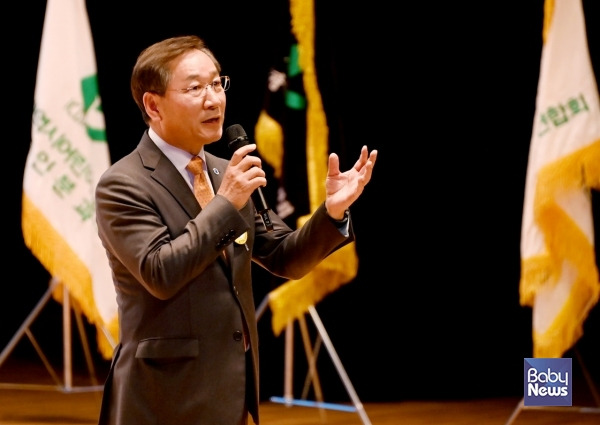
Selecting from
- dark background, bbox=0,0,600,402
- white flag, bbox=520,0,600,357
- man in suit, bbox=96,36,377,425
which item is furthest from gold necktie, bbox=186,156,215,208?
dark background, bbox=0,0,600,402

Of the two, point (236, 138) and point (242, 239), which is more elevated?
point (236, 138)

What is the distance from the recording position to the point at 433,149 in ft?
15.6

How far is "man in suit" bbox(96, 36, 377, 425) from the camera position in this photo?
1.65m

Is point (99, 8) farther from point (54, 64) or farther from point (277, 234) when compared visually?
point (277, 234)

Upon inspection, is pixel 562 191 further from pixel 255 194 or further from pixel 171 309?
pixel 171 309

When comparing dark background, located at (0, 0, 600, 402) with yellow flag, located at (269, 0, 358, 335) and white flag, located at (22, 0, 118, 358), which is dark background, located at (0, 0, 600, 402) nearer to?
yellow flag, located at (269, 0, 358, 335)

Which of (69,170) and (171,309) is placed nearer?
(171,309)

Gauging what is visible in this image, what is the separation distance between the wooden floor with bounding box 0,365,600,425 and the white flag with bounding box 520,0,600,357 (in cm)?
61

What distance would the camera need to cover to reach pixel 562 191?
351 centimetres

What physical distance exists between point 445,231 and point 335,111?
43.5 inches
